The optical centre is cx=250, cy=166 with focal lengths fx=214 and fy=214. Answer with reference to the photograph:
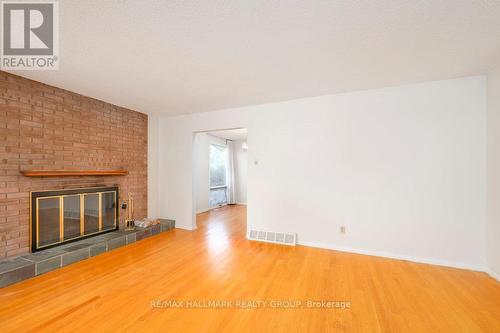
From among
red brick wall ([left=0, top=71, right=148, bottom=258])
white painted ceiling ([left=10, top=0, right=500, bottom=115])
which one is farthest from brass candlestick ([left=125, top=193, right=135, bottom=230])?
white painted ceiling ([left=10, top=0, right=500, bottom=115])

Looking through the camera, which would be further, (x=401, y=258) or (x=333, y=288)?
(x=401, y=258)

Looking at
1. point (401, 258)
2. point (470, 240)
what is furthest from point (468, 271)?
point (401, 258)

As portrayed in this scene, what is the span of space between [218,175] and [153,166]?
122 inches

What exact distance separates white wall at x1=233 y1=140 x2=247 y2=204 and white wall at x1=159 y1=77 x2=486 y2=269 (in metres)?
4.05

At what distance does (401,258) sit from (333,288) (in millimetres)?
1470

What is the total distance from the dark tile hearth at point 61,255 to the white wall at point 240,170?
4.50 meters

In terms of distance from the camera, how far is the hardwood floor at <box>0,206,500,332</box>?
181 centimetres

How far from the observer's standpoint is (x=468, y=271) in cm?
272

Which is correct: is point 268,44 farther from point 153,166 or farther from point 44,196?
point 153,166

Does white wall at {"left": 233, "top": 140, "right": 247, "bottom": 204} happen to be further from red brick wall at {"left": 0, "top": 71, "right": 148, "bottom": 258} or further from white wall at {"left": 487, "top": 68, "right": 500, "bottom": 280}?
white wall at {"left": 487, "top": 68, "right": 500, "bottom": 280}

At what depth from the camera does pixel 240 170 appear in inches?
332

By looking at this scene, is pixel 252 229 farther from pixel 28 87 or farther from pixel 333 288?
pixel 28 87

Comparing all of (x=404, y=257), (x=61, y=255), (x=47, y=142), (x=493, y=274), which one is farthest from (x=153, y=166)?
(x=493, y=274)

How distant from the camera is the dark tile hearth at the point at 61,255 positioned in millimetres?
2426
